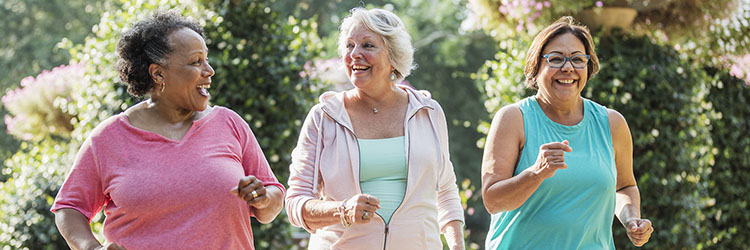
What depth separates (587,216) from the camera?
2.86 m

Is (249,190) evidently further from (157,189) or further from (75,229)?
(75,229)

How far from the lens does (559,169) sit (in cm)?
282

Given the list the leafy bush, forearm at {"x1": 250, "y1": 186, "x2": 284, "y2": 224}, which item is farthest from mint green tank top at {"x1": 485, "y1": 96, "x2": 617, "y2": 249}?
the leafy bush

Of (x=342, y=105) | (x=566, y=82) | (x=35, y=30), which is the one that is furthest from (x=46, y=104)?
(x=35, y=30)

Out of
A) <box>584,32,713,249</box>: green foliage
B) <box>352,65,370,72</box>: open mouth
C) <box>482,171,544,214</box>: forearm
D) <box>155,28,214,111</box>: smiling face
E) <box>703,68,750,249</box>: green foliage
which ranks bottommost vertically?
<box>703,68,750,249</box>: green foliage

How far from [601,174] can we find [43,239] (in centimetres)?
324

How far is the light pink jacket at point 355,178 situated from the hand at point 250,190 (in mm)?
396

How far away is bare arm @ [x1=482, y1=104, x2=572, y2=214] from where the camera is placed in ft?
8.94

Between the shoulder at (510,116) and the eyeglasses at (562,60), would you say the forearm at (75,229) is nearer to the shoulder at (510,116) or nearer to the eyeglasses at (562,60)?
the shoulder at (510,116)

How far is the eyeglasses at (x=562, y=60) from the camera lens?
2.95 metres

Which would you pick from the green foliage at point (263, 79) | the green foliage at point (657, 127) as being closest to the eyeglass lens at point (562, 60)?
the green foliage at point (263, 79)

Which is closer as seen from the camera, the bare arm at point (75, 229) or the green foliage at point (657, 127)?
the bare arm at point (75, 229)

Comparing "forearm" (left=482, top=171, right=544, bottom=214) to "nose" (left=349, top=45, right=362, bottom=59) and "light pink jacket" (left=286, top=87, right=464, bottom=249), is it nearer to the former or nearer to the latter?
"light pink jacket" (left=286, top=87, right=464, bottom=249)

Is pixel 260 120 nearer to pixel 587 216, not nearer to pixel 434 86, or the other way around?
pixel 587 216
